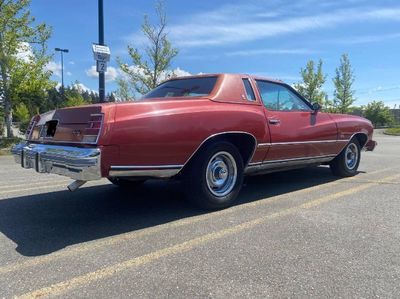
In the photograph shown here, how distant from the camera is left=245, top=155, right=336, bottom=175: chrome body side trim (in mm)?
5307

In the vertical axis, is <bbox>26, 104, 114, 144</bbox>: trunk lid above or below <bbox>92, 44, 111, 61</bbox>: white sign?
below

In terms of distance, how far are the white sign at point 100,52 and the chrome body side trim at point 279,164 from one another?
7144mm

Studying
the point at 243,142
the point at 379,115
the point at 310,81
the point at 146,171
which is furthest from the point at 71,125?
the point at 379,115

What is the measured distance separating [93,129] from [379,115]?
1953 inches

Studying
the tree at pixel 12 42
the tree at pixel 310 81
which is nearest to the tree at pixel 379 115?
the tree at pixel 310 81

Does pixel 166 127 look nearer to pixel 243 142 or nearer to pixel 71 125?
pixel 71 125

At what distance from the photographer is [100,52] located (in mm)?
11391

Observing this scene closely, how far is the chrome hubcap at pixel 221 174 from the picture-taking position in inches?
188

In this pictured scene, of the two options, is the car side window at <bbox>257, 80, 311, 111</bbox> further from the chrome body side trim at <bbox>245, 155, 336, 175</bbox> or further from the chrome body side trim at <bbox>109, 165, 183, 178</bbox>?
the chrome body side trim at <bbox>109, 165, 183, 178</bbox>

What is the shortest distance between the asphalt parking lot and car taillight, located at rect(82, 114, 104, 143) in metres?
0.90

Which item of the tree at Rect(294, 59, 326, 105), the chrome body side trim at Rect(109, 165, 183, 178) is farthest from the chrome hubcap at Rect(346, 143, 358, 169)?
the tree at Rect(294, 59, 326, 105)

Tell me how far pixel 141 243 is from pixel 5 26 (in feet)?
44.9

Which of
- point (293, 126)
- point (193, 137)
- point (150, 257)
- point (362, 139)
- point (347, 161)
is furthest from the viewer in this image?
point (362, 139)

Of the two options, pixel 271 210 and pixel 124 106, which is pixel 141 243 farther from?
pixel 271 210
